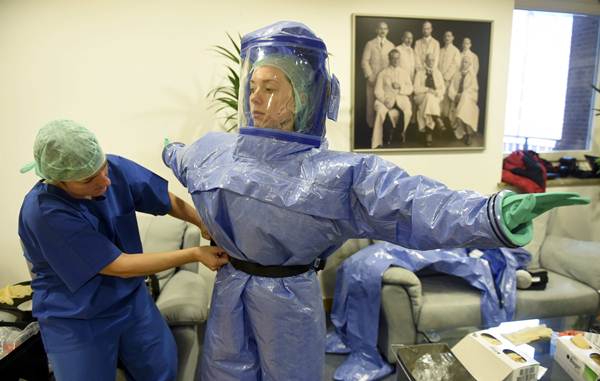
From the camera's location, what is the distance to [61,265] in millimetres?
1060

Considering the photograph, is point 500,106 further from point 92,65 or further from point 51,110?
point 51,110

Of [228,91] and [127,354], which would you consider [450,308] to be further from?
[228,91]

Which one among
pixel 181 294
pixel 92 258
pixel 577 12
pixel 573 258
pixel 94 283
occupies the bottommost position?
pixel 573 258

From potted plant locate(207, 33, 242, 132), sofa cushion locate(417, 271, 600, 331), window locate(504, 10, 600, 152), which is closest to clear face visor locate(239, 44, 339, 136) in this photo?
potted plant locate(207, 33, 242, 132)

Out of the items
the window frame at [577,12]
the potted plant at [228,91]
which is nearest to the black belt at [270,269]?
the potted plant at [228,91]

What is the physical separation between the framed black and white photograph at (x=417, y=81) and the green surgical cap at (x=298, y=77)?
5.14 ft

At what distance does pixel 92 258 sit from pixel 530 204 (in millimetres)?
1086

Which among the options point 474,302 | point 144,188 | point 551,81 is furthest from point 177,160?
point 551,81

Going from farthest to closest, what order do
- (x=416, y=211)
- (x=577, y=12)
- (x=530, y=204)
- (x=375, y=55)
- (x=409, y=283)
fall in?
(x=577, y=12)
(x=375, y=55)
(x=409, y=283)
(x=416, y=211)
(x=530, y=204)

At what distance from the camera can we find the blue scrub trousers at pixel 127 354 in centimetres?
113

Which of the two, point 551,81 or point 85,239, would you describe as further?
point 551,81

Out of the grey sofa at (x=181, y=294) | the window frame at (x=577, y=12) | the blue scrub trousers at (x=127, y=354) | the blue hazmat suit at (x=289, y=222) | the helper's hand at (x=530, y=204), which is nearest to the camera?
the helper's hand at (x=530, y=204)

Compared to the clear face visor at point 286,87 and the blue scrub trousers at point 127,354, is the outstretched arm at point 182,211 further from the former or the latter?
the clear face visor at point 286,87

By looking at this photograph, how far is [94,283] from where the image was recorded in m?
1.14
